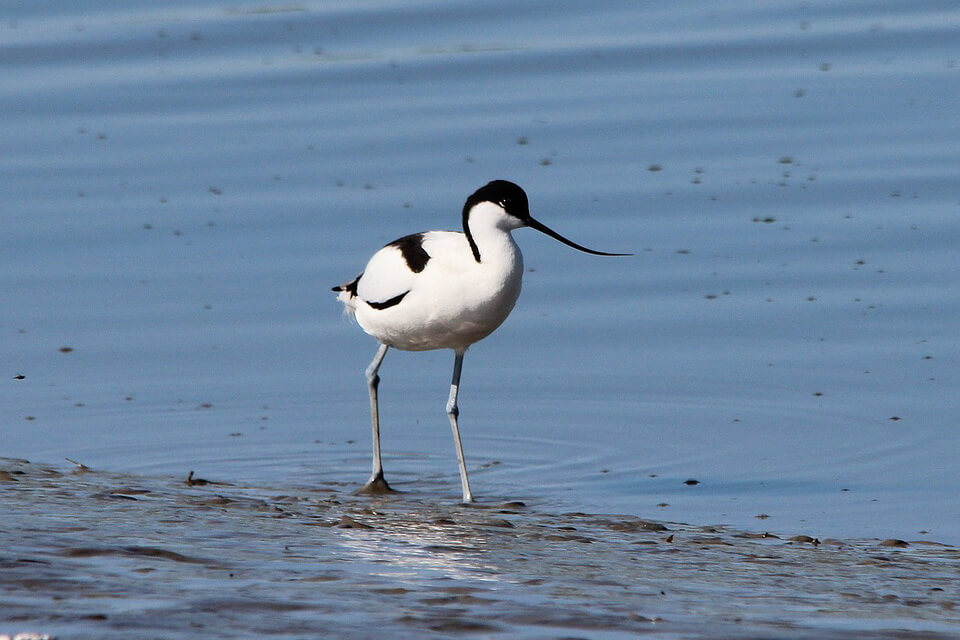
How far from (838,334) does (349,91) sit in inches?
315

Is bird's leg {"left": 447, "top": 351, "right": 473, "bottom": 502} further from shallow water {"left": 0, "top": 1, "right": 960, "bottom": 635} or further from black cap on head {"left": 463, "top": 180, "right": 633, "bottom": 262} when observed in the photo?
black cap on head {"left": 463, "top": 180, "right": 633, "bottom": 262}

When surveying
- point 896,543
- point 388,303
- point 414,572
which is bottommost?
point 414,572

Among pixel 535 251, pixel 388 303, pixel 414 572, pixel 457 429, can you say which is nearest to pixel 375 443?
pixel 457 429

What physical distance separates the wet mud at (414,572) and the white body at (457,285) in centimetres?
89

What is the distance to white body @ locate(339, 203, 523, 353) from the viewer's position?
795 centimetres

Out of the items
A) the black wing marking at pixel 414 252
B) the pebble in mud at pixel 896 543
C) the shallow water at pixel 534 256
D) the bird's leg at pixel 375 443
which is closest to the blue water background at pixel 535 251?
the shallow water at pixel 534 256

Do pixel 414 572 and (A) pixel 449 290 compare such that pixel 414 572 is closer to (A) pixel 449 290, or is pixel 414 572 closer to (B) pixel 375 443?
(A) pixel 449 290

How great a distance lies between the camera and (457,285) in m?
7.95

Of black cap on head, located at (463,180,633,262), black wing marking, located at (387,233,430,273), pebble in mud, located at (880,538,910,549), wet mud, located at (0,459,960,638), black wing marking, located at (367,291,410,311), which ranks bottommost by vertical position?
wet mud, located at (0,459,960,638)

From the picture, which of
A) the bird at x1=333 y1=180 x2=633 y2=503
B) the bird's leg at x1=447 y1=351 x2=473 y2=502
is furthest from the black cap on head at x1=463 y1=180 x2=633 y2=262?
the bird's leg at x1=447 y1=351 x2=473 y2=502

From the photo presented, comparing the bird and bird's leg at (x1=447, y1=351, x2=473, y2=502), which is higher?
the bird

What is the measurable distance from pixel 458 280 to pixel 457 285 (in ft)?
0.08

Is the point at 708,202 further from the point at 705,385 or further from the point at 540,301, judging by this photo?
the point at 705,385

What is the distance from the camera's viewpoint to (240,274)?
12.0m
